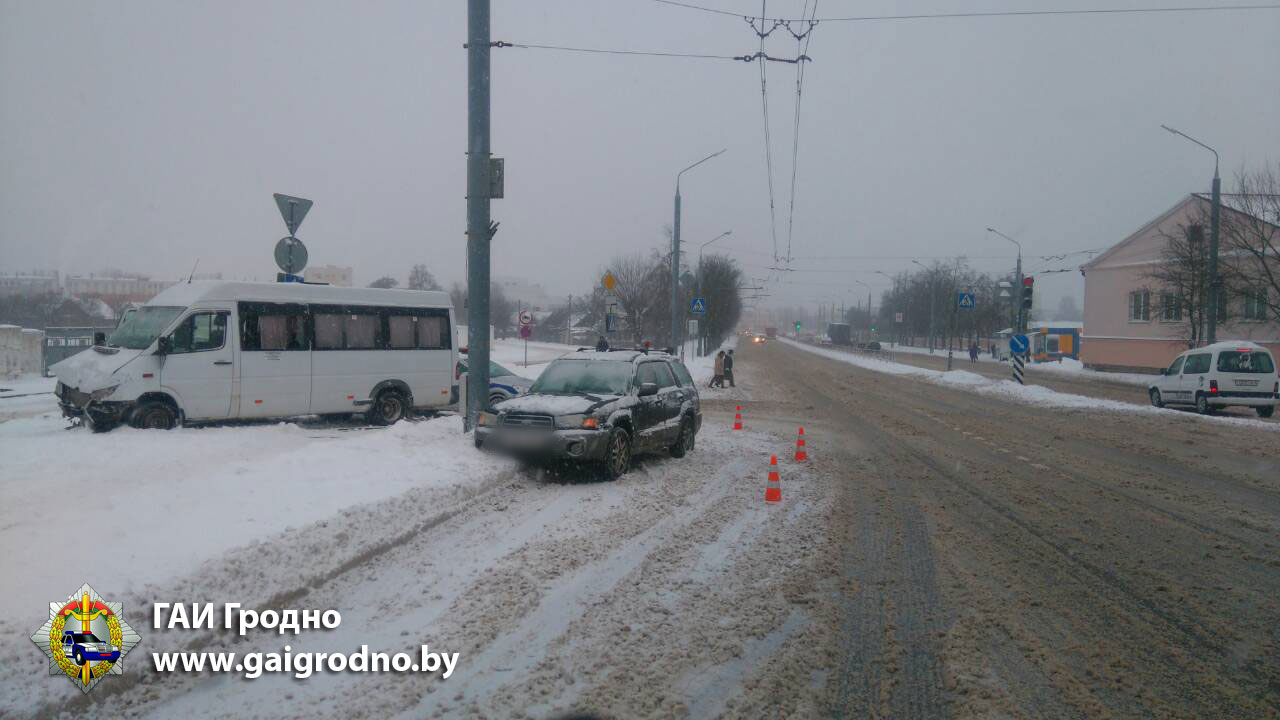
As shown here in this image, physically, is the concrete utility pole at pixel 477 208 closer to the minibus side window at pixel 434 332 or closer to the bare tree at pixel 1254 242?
the minibus side window at pixel 434 332

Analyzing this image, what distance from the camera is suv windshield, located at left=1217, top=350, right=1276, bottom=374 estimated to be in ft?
67.8

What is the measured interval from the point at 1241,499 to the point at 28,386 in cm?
3098

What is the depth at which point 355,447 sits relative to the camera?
381 inches

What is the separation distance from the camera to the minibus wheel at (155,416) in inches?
460

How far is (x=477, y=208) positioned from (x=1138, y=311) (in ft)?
154

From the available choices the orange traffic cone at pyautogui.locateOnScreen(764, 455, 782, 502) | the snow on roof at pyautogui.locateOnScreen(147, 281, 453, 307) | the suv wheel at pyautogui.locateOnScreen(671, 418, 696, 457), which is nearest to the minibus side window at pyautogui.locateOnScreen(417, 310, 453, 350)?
the snow on roof at pyautogui.locateOnScreen(147, 281, 453, 307)

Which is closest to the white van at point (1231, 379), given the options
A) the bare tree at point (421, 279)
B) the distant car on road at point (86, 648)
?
the distant car on road at point (86, 648)

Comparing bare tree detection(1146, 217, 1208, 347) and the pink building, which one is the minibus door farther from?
the pink building

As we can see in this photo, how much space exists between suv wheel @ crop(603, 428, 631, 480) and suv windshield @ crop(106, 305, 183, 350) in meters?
7.36

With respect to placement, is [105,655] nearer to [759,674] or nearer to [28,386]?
[759,674]

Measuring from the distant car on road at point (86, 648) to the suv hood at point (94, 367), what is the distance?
27.6 feet

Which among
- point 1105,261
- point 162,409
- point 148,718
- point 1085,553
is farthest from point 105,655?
point 1105,261

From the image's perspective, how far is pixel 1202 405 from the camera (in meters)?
21.7

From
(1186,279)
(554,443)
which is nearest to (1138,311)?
(1186,279)
